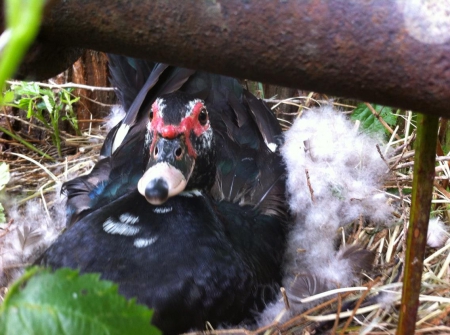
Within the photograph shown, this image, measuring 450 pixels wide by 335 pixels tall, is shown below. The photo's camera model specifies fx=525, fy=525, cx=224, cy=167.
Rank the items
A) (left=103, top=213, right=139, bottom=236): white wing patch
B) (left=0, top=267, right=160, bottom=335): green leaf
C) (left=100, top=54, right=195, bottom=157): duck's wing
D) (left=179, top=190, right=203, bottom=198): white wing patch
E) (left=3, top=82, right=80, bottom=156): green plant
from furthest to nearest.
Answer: (left=3, top=82, right=80, bottom=156): green plant
(left=100, top=54, right=195, bottom=157): duck's wing
(left=179, top=190, right=203, bottom=198): white wing patch
(left=103, top=213, right=139, bottom=236): white wing patch
(left=0, top=267, right=160, bottom=335): green leaf

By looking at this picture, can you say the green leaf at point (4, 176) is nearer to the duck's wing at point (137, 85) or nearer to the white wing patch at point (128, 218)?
the duck's wing at point (137, 85)

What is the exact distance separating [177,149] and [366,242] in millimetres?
613

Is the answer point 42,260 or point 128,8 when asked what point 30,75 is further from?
point 42,260

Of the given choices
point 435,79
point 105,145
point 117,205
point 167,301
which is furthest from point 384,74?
point 105,145

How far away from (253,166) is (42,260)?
0.66 metres

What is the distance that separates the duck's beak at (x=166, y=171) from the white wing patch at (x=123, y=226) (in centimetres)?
11

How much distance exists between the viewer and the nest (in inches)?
38.3

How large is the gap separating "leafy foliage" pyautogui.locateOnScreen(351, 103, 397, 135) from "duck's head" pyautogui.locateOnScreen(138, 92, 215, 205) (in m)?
0.66

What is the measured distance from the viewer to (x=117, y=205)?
45.7 inches

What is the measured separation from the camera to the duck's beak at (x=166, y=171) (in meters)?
0.98

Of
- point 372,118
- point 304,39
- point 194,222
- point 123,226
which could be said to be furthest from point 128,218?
point 372,118

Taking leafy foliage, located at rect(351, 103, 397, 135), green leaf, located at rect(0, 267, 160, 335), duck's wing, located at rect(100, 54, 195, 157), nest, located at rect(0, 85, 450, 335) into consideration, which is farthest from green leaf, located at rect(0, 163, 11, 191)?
green leaf, located at rect(0, 267, 160, 335)

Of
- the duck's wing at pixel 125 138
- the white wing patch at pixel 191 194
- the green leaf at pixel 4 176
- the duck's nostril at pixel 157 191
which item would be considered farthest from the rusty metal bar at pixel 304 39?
the green leaf at pixel 4 176

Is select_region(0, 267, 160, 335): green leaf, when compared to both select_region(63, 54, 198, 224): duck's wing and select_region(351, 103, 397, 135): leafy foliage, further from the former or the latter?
select_region(351, 103, 397, 135): leafy foliage
